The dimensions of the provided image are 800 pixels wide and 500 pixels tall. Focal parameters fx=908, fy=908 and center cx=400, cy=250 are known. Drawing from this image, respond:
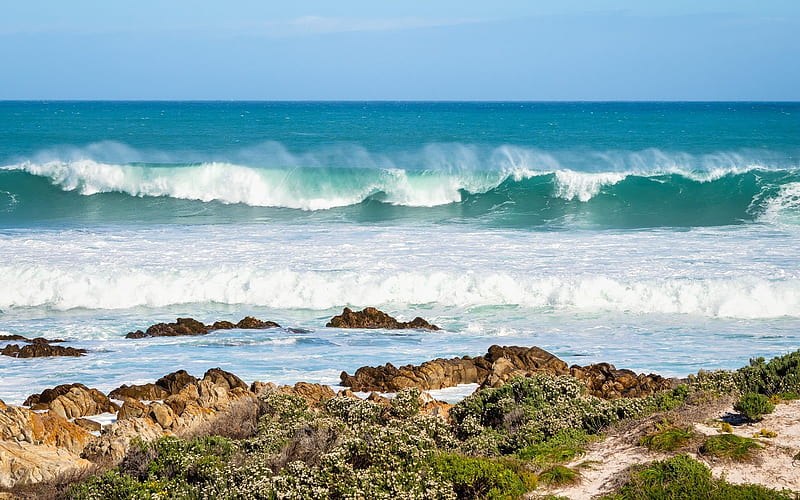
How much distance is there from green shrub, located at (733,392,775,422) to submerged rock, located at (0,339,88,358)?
10.5 m

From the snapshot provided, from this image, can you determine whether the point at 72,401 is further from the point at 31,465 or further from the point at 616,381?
the point at 616,381

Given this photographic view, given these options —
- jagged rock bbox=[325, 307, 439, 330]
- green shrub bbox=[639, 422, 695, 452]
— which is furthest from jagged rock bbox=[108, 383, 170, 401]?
green shrub bbox=[639, 422, 695, 452]

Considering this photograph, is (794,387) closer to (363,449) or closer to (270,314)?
(363,449)

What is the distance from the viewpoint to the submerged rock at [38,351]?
14.4 meters

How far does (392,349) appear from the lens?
15.1m

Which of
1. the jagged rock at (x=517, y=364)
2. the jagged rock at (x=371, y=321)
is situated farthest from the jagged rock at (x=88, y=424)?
the jagged rock at (x=371, y=321)

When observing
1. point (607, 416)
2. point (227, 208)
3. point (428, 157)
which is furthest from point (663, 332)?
point (428, 157)

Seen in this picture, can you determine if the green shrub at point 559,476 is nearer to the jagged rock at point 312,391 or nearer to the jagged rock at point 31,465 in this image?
the jagged rock at point 31,465

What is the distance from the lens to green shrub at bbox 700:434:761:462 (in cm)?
739

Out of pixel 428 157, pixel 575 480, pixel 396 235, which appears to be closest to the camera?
pixel 575 480

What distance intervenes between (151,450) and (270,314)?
402 inches

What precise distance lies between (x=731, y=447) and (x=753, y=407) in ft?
2.65

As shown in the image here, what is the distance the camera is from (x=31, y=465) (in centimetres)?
820

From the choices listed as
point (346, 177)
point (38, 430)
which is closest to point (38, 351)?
point (38, 430)
